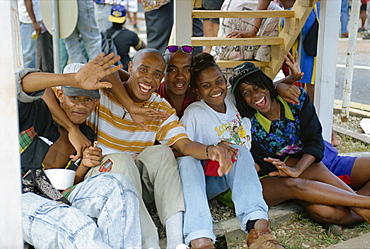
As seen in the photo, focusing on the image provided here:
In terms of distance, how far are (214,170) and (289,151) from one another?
69 cm

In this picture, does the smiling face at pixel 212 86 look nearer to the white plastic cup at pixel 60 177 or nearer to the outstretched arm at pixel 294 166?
the outstretched arm at pixel 294 166

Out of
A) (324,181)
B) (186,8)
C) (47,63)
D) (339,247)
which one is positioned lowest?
(339,247)

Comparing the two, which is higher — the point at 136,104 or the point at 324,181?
the point at 136,104

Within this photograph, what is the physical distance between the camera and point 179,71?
316 cm

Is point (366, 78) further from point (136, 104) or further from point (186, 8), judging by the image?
point (136, 104)

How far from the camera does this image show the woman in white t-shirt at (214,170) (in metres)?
2.50

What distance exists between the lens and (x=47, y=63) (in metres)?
7.10

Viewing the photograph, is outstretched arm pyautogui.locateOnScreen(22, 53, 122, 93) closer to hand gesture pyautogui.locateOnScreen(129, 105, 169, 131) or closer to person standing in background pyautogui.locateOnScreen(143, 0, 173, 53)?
hand gesture pyautogui.locateOnScreen(129, 105, 169, 131)

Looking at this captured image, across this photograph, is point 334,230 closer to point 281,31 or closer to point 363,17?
point 281,31

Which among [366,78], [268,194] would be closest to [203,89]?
[268,194]

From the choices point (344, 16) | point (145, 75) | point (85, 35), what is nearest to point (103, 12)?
point (85, 35)

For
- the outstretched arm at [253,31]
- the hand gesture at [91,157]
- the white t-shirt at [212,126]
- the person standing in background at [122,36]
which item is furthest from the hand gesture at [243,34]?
the person standing in background at [122,36]

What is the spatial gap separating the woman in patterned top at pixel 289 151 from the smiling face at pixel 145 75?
586mm

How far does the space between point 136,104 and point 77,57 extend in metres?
3.82
